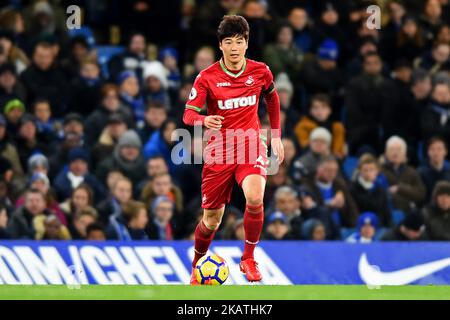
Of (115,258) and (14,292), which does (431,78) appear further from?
(14,292)

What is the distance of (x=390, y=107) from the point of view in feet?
58.4

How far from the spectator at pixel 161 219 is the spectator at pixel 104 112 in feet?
5.93

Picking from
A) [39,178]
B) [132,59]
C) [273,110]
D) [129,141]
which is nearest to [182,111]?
[129,141]

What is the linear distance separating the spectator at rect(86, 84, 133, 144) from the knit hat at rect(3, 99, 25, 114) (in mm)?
835

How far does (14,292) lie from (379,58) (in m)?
8.56

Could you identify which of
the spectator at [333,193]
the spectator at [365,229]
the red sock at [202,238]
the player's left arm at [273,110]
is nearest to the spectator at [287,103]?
the spectator at [333,193]

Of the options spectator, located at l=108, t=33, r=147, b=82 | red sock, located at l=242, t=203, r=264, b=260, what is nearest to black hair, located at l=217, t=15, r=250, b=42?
red sock, located at l=242, t=203, r=264, b=260

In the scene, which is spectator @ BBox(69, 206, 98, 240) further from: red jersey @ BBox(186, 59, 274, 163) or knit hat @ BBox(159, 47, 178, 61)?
red jersey @ BBox(186, 59, 274, 163)

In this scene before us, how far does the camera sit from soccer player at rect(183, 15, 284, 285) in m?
11.3

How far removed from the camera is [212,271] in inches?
456

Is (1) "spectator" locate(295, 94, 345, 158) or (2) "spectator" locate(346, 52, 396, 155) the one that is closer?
(1) "spectator" locate(295, 94, 345, 158)

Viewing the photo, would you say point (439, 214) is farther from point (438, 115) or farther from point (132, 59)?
point (132, 59)

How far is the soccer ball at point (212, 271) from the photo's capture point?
1155 cm
